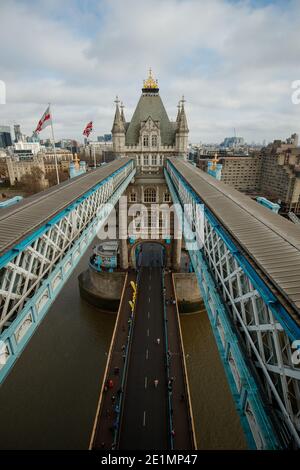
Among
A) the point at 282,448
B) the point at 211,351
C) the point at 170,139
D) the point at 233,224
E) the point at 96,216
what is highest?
the point at 170,139

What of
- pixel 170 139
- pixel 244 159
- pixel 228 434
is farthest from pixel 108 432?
pixel 244 159

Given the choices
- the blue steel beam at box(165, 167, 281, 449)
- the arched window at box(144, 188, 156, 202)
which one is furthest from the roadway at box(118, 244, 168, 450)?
the arched window at box(144, 188, 156, 202)

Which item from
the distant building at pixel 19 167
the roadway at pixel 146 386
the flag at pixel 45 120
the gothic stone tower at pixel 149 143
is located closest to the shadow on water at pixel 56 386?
the roadway at pixel 146 386

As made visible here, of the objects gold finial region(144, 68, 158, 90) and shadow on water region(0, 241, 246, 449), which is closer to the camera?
shadow on water region(0, 241, 246, 449)

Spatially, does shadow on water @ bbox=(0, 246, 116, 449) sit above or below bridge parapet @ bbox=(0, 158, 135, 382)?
below

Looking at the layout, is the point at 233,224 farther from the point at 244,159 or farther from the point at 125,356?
the point at 244,159

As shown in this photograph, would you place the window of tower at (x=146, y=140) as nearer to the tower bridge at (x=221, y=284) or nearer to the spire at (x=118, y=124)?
the spire at (x=118, y=124)

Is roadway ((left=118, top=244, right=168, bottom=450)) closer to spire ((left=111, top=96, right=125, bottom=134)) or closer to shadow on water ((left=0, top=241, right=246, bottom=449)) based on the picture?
shadow on water ((left=0, top=241, right=246, bottom=449))
